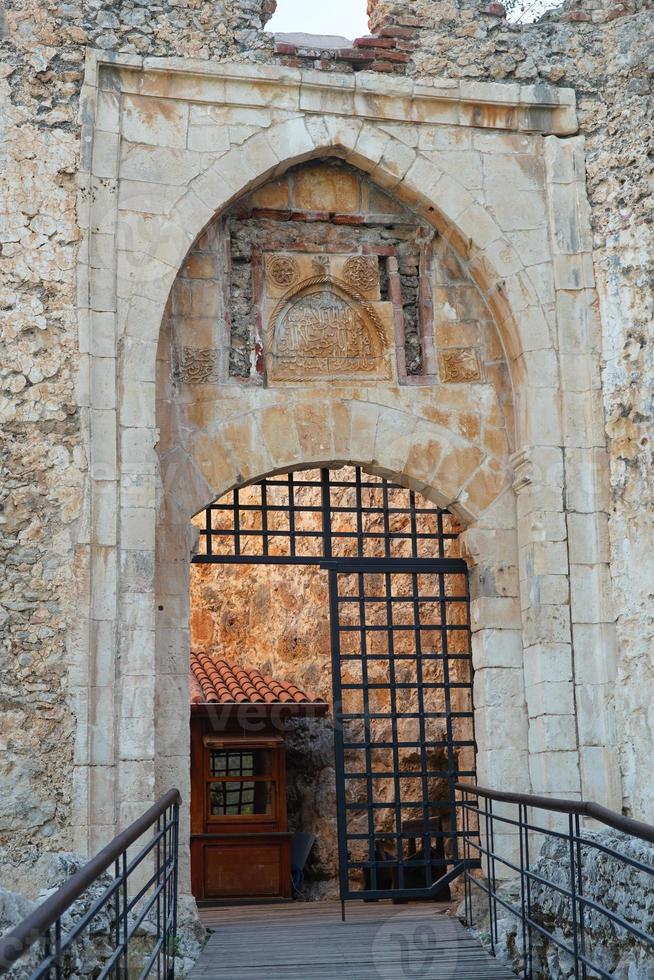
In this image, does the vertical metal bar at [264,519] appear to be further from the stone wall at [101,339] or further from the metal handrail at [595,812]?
the metal handrail at [595,812]

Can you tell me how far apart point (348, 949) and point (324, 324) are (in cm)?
384

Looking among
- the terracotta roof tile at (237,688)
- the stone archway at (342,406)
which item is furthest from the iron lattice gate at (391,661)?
the terracotta roof tile at (237,688)

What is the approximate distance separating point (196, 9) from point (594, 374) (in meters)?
3.33

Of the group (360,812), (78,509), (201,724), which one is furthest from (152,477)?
(360,812)

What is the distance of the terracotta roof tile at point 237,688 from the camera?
11.9 metres

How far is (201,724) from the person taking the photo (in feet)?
39.7

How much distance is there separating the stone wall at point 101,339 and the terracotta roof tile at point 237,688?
16.6 ft

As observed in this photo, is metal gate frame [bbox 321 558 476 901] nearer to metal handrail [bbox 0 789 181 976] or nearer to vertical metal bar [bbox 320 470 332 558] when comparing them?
vertical metal bar [bbox 320 470 332 558]

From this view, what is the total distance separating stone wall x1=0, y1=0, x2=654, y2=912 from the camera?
6.68 m

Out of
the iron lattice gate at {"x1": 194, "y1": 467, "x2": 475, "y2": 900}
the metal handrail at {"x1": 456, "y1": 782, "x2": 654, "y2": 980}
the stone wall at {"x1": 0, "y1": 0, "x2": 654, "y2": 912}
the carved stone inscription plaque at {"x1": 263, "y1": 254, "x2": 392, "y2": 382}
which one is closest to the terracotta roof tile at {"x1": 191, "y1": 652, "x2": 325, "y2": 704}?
the iron lattice gate at {"x1": 194, "y1": 467, "x2": 475, "y2": 900}

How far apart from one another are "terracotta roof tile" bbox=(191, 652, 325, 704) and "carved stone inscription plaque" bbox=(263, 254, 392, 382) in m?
4.78

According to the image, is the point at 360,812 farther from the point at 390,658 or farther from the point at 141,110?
the point at 141,110

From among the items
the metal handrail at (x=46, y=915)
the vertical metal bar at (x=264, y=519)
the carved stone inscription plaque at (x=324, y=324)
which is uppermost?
the carved stone inscription plaque at (x=324, y=324)

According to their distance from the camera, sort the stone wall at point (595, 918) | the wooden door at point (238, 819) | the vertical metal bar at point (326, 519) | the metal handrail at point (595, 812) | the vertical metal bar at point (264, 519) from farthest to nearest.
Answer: the wooden door at point (238, 819) < the vertical metal bar at point (326, 519) < the vertical metal bar at point (264, 519) < the stone wall at point (595, 918) < the metal handrail at point (595, 812)
